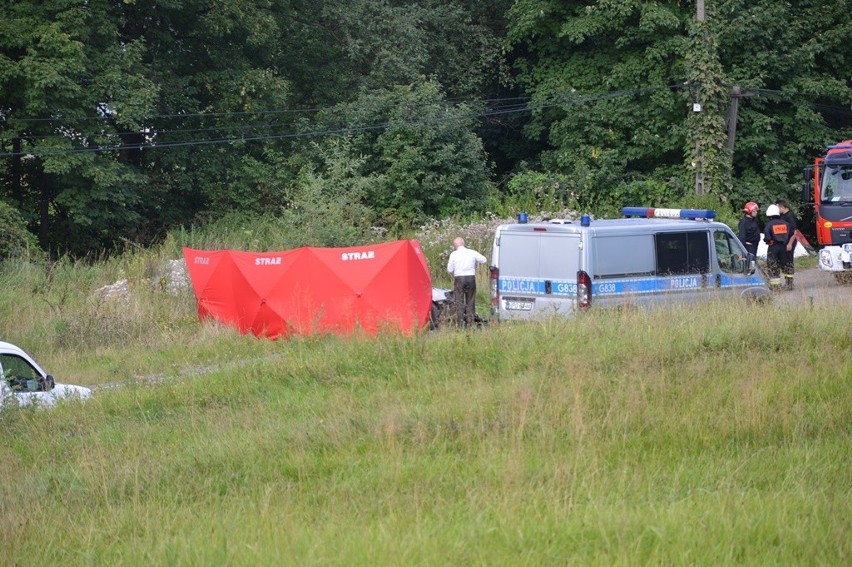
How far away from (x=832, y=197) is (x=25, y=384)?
18.8 m

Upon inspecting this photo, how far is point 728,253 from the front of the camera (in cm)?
1577

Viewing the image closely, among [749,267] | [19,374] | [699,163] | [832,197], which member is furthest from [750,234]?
[19,374]

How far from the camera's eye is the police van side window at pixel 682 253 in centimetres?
1499

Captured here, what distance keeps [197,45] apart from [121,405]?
2706 centimetres

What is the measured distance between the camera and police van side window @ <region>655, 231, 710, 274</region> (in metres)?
15.0

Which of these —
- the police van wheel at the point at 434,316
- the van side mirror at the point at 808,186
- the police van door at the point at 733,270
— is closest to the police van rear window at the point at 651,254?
the police van door at the point at 733,270

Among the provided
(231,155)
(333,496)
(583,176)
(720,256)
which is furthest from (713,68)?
(333,496)

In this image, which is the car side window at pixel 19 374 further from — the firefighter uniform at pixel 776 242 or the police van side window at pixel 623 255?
the firefighter uniform at pixel 776 242

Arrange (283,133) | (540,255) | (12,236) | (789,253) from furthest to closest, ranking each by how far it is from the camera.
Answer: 1. (283,133)
2. (12,236)
3. (789,253)
4. (540,255)

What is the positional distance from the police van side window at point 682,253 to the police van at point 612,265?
14 mm

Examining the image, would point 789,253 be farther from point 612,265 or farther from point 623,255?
point 612,265

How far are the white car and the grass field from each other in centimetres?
37

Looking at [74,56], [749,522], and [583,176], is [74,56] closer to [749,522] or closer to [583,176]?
[583,176]

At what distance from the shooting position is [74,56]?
28750 millimetres
